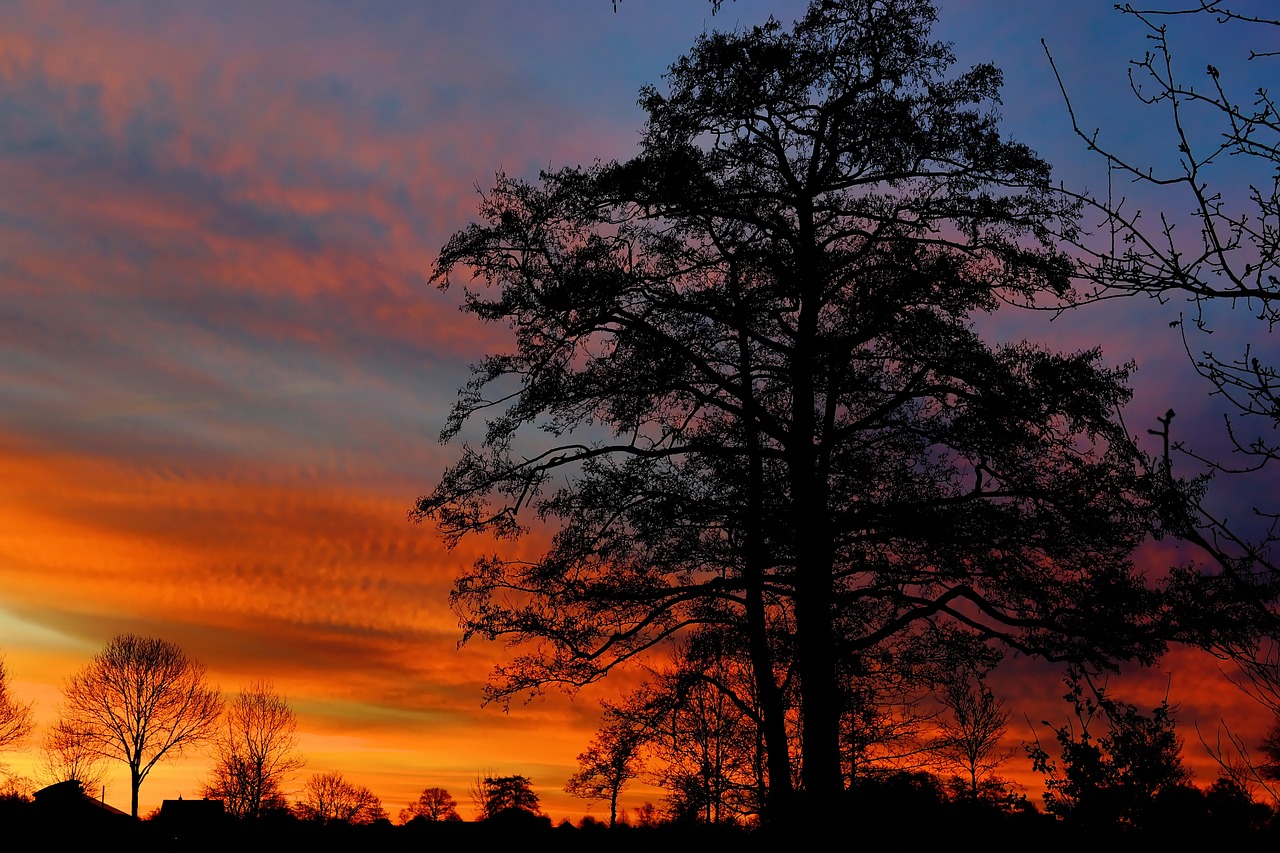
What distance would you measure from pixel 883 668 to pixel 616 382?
6871 mm

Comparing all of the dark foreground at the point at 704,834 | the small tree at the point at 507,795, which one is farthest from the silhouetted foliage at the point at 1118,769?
the small tree at the point at 507,795

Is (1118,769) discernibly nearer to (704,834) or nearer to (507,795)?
(704,834)

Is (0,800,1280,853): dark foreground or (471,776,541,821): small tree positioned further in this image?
(471,776,541,821): small tree

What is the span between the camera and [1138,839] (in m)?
11.9

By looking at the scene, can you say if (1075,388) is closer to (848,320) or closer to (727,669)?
(848,320)

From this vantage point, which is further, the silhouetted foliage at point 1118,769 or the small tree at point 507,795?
the small tree at point 507,795

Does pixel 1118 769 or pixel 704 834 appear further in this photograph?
pixel 704 834

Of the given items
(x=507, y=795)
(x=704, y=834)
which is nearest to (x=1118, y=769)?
(x=704, y=834)

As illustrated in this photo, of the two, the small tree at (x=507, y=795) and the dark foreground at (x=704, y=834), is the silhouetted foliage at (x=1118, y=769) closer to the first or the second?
the dark foreground at (x=704, y=834)

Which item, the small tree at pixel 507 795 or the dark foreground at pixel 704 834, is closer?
the dark foreground at pixel 704 834

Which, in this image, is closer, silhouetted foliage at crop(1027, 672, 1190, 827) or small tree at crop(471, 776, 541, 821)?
silhouetted foliage at crop(1027, 672, 1190, 827)

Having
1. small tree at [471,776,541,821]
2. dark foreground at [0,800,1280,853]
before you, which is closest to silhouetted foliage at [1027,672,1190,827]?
dark foreground at [0,800,1280,853]

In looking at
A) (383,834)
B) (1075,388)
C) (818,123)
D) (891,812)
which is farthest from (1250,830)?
(383,834)

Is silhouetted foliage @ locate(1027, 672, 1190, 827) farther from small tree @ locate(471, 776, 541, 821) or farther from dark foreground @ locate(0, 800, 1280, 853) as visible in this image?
small tree @ locate(471, 776, 541, 821)
